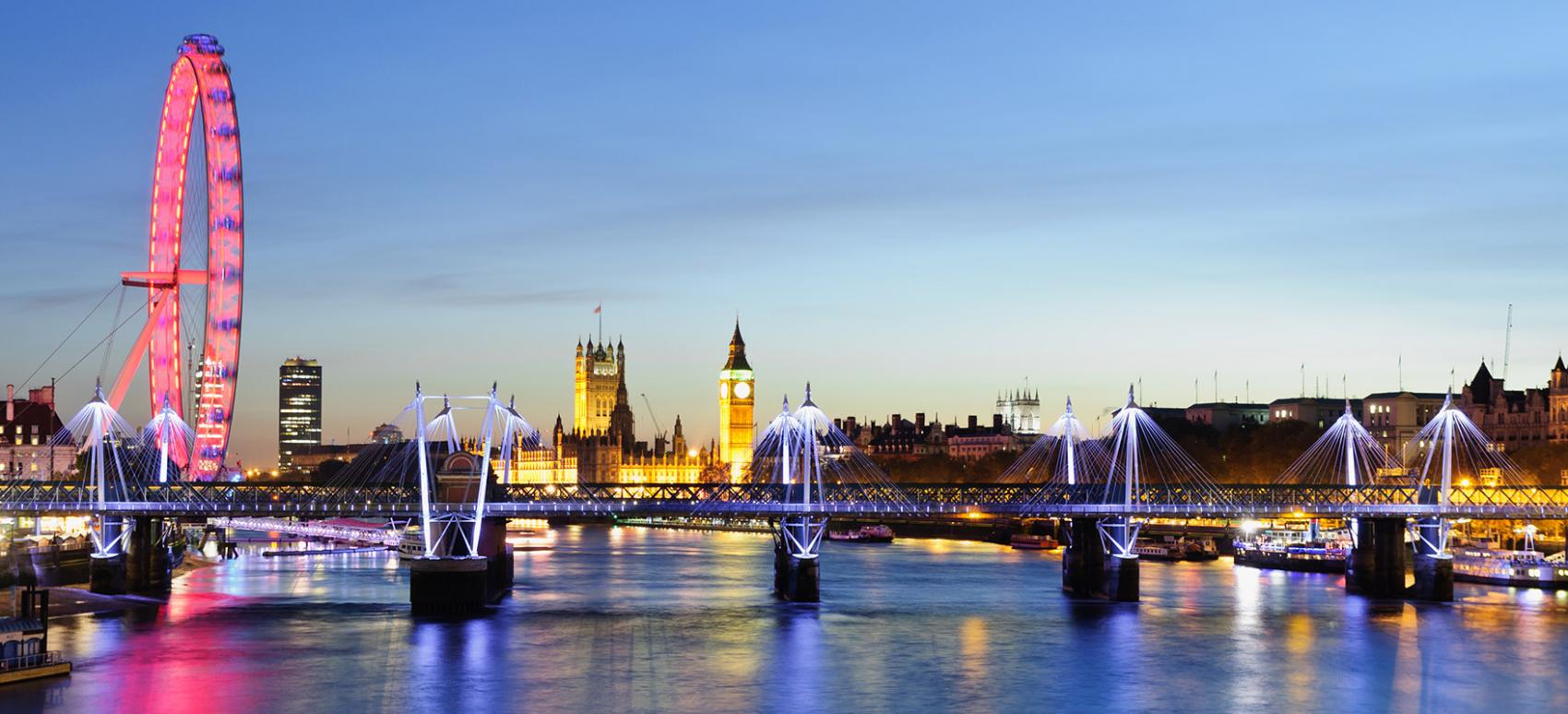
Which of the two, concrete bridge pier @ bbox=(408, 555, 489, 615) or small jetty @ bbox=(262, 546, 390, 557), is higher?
concrete bridge pier @ bbox=(408, 555, 489, 615)

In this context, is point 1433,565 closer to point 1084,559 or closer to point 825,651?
point 1084,559

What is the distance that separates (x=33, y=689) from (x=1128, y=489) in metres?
47.2

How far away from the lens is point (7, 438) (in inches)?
6575

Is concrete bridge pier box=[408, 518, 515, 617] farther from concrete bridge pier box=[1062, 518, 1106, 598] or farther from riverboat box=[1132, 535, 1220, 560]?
riverboat box=[1132, 535, 1220, 560]

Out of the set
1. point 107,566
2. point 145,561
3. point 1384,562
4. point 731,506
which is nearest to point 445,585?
point 731,506

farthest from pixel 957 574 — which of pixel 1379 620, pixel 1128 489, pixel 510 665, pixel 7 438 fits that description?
pixel 7 438

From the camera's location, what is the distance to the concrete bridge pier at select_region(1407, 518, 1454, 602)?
296 feet

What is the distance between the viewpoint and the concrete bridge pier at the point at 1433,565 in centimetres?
9019

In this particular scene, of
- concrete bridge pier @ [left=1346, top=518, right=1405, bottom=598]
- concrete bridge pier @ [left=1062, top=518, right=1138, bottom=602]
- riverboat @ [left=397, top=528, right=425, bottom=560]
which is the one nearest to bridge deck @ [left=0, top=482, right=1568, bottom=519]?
concrete bridge pier @ [left=1062, top=518, right=1138, bottom=602]

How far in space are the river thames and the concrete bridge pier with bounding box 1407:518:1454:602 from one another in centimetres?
104

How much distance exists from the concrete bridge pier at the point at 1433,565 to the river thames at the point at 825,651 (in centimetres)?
104

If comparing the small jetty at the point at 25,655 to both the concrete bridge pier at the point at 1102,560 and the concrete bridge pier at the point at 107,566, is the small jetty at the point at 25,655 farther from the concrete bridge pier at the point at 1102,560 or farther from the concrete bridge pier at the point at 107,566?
the concrete bridge pier at the point at 1102,560

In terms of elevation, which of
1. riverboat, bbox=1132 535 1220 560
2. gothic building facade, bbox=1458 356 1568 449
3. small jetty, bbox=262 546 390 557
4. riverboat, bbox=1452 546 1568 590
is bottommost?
small jetty, bbox=262 546 390 557

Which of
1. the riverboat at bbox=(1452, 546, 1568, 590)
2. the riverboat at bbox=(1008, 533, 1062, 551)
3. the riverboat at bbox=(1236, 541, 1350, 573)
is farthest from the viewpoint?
the riverboat at bbox=(1008, 533, 1062, 551)
